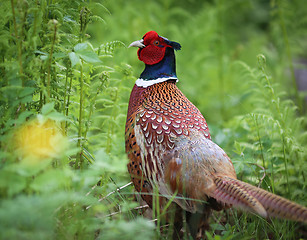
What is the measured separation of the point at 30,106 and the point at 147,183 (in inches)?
42.0

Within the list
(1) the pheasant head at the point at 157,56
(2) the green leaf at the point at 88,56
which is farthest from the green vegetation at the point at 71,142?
(1) the pheasant head at the point at 157,56

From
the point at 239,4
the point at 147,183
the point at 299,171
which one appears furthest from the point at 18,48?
the point at 239,4

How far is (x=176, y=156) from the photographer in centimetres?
229

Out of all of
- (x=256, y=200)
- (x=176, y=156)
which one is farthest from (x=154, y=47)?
(x=256, y=200)

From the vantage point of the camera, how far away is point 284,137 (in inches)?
123

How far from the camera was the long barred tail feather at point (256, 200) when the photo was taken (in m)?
1.89

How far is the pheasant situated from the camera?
6.67ft

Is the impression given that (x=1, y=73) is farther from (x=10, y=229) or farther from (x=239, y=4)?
(x=239, y=4)

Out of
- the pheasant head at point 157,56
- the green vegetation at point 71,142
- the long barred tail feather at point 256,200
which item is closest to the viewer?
the green vegetation at point 71,142

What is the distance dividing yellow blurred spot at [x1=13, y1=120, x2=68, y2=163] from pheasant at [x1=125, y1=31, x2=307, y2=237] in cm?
72

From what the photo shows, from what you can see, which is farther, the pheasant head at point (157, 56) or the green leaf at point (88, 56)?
the pheasant head at point (157, 56)

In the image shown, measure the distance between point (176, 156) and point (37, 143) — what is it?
0.99 m

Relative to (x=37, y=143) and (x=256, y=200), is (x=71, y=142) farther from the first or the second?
(x=256, y=200)

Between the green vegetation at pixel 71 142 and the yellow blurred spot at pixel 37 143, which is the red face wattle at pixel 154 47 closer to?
the green vegetation at pixel 71 142
